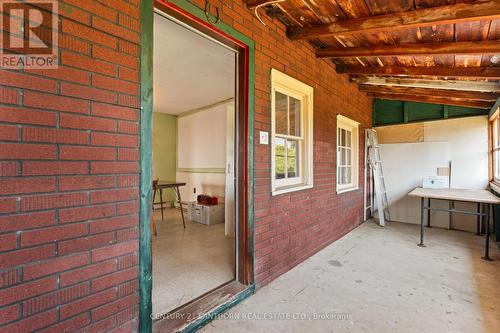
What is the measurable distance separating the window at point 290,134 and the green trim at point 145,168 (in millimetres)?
1465

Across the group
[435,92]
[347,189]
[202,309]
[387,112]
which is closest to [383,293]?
[202,309]

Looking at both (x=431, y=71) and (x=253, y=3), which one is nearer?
(x=253, y=3)

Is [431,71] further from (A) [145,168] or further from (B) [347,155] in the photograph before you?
(A) [145,168]

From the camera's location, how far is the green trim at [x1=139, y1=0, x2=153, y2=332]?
1646mm

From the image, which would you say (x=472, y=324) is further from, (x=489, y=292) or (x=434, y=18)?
(x=434, y=18)

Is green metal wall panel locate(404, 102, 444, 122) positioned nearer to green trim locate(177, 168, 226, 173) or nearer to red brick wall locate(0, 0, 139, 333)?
green trim locate(177, 168, 226, 173)

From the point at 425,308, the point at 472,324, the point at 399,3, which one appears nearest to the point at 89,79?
the point at 399,3

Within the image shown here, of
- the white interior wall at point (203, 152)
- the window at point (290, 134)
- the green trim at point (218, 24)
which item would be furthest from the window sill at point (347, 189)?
the green trim at point (218, 24)

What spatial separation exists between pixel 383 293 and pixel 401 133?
4.63 meters

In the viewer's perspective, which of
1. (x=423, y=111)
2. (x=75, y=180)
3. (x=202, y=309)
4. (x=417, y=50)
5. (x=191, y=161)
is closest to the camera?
(x=75, y=180)

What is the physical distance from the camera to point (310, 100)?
3527mm

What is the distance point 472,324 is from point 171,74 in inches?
187

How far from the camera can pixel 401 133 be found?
602 cm

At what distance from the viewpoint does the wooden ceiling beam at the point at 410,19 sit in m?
2.17
